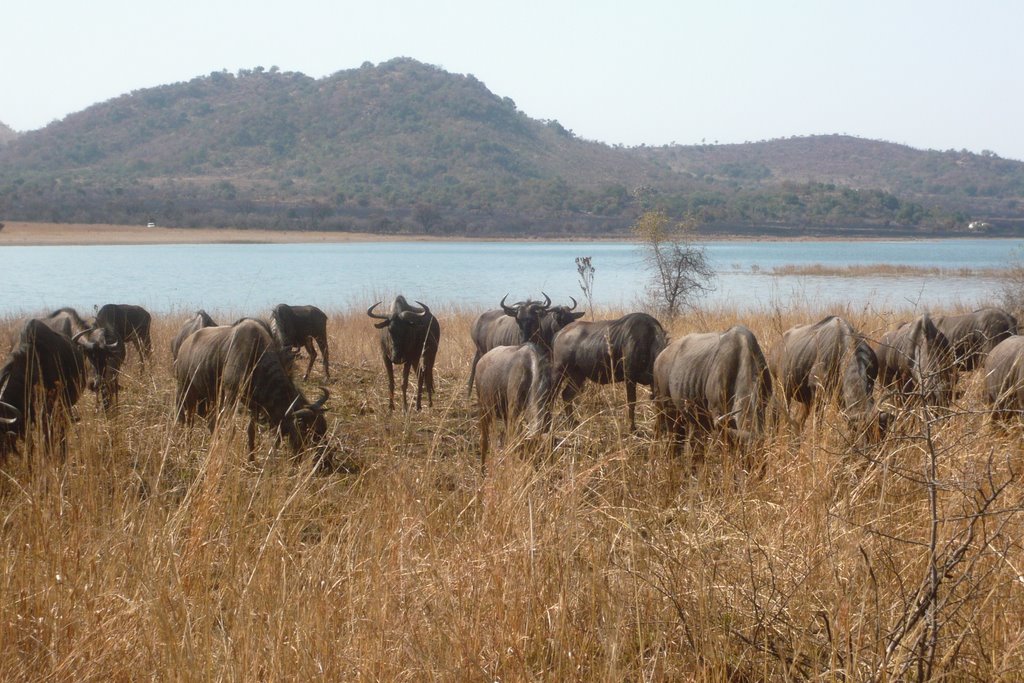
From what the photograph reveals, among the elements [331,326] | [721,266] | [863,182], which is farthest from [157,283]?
[863,182]

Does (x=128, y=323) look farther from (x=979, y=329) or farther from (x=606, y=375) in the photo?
(x=979, y=329)

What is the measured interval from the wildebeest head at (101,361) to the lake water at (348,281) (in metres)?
12.2

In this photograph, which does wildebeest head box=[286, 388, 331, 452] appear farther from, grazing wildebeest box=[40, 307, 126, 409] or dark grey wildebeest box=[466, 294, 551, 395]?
dark grey wildebeest box=[466, 294, 551, 395]

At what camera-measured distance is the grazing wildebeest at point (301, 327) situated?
40.1 feet

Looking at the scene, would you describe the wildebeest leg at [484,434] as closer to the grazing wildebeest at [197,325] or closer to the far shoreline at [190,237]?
the grazing wildebeest at [197,325]

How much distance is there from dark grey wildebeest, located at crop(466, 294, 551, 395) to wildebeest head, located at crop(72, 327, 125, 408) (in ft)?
11.4

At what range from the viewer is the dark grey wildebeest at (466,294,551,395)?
10836mm

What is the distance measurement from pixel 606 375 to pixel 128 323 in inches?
246

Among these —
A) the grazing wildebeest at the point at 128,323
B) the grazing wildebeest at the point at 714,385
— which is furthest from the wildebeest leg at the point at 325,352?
the grazing wildebeest at the point at 714,385

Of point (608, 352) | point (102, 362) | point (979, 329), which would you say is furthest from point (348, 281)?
point (979, 329)

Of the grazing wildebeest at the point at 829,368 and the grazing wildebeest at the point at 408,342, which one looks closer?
the grazing wildebeest at the point at 829,368

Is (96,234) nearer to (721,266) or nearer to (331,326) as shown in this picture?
(721,266)

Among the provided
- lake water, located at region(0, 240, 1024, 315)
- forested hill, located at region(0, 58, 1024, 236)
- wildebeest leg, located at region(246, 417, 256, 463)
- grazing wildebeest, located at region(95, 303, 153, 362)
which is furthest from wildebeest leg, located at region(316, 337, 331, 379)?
forested hill, located at region(0, 58, 1024, 236)

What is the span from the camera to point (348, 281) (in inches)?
1555
